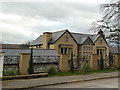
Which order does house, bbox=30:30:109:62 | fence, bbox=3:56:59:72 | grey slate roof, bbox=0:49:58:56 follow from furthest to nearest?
house, bbox=30:30:109:62 < grey slate roof, bbox=0:49:58:56 < fence, bbox=3:56:59:72

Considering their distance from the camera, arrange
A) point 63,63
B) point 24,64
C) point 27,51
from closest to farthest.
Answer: point 24,64 → point 63,63 → point 27,51

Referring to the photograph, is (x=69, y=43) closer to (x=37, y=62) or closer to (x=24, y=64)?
(x=37, y=62)

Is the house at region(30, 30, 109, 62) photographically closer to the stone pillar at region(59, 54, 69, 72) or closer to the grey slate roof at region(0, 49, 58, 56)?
the grey slate roof at region(0, 49, 58, 56)

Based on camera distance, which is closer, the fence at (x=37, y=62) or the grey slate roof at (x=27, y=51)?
the fence at (x=37, y=62)

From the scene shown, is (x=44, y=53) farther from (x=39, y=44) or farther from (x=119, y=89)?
(x=39, y=44)

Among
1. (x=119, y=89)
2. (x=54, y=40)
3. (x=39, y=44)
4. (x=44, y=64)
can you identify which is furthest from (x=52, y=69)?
(x=39, y=44)

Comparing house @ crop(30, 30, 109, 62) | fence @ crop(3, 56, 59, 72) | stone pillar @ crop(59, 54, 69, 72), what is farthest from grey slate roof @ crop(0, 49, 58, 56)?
house @ crop(30, 30, 109, 62)

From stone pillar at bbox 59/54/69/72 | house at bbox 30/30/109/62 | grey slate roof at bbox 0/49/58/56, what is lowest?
stone pillar at bbox 59/54/69/72

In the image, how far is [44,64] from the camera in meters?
21.0

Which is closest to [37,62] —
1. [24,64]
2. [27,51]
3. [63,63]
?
[27,51]

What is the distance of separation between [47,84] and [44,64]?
8624 mm

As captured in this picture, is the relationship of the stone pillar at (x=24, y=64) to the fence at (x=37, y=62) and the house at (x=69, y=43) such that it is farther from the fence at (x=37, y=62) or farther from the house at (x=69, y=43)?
the house at (x=69, y=43)

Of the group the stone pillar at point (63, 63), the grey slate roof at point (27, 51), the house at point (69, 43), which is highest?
→ the house at point (69, 43)

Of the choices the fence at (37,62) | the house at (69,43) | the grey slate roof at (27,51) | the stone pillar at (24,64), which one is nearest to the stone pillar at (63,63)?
the fence at (37,62)
